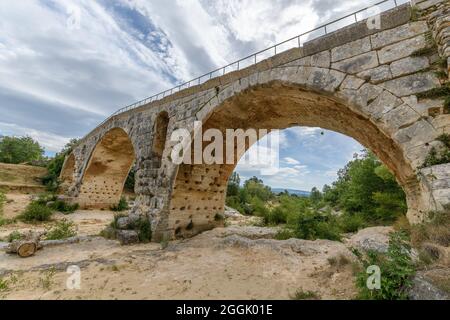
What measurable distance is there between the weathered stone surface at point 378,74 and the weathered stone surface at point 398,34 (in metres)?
0.45

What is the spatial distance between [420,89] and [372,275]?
279 centimetres

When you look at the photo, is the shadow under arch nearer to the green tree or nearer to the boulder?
the boulder

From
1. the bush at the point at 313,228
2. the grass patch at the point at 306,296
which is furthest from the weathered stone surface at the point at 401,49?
the bush at the point at 313,228

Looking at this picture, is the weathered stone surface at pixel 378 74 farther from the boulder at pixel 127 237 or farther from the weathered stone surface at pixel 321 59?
the boulder at pixel 127 237

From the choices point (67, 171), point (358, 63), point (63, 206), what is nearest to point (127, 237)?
point (358, 63)

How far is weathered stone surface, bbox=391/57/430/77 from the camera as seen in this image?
353 cm

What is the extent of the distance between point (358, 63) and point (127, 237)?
22.5ft

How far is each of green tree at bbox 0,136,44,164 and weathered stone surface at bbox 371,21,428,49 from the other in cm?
3765

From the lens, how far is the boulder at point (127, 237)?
649cm

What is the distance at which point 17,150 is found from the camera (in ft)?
98.1
